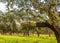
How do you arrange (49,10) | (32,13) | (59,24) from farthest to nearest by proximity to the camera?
(59,24)
(32,13)
(49,10)

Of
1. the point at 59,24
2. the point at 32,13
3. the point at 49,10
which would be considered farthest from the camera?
the point at 59,24

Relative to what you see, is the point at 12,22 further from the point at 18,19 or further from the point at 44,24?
the point at 44,24

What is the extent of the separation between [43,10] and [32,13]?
2.45 feet

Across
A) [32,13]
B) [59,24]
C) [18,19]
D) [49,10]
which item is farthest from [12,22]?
[59,24]

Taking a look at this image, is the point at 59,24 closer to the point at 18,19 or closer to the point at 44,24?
the point at 44,24

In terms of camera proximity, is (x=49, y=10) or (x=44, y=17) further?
(x=44, y=17)

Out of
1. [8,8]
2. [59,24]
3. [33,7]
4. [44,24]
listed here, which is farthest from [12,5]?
[59,24]

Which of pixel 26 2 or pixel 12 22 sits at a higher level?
pixel 26 2

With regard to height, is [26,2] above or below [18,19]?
above

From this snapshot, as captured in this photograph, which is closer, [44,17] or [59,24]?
[44,17]

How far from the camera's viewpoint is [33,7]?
12.0 m

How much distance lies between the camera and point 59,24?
13344 millimetres

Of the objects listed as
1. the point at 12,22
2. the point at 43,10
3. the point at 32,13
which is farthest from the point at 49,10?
the point at 12,22

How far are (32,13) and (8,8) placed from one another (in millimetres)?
1301
